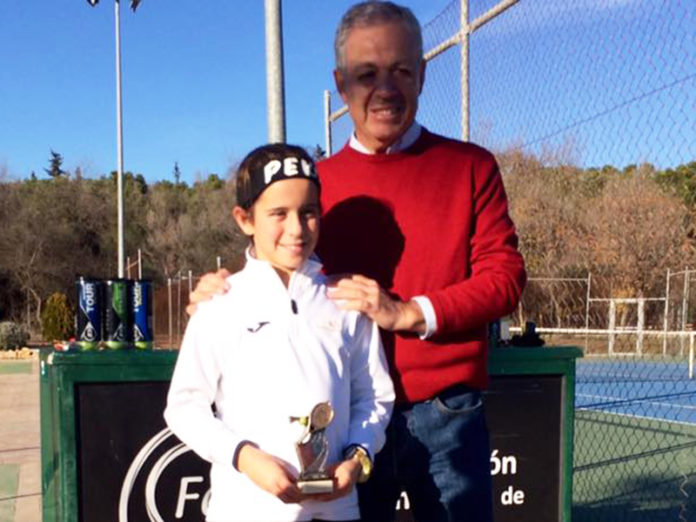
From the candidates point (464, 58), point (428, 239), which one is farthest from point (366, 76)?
point (464, 58)

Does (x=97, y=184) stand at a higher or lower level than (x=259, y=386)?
higher

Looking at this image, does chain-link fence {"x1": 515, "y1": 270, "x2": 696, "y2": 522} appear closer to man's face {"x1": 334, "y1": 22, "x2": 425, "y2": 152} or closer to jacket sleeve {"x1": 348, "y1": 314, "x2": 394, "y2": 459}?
jacket sleeve {"x1": 348, "y1": 314, "x2": 394, "y2": 459}

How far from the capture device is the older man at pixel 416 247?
1893 mm

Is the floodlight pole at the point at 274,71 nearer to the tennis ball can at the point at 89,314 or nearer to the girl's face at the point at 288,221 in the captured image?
the tennis ball can at the point at 89,314

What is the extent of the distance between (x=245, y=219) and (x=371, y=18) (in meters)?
0.57

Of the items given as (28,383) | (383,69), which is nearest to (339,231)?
(383,69)

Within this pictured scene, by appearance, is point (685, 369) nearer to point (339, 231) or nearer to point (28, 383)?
point (28, 383)

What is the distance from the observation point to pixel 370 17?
1.90m

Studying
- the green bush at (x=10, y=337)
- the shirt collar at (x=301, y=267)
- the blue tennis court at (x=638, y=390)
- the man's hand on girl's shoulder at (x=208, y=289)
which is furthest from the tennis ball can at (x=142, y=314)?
the green bush at (x=10, y=337)

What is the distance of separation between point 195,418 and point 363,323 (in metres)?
0.43

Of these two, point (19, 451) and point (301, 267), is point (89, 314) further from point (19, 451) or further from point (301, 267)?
point (19, 451)

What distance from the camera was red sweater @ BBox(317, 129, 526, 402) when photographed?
6.23ft

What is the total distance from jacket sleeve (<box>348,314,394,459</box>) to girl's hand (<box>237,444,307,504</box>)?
245 mm

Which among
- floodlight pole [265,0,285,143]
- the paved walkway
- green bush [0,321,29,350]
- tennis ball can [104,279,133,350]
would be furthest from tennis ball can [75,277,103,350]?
green bush [0,321,29,350]
